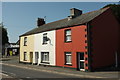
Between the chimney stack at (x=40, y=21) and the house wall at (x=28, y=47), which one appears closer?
the house wall at (x=28, y=47)

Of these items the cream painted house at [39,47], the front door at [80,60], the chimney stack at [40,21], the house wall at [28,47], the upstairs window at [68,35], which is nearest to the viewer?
the front door at [80,60]

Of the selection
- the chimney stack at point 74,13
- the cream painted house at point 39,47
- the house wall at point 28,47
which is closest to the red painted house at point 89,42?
the cream painted house at point 39,47

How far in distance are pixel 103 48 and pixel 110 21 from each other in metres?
3.83

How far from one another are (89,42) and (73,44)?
2344 millimetres

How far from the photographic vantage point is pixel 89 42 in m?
16.8

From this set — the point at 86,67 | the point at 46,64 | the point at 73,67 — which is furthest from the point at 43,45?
the point at 86,67

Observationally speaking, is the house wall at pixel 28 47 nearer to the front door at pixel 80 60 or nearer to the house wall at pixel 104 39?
the front door at pixel 80 60

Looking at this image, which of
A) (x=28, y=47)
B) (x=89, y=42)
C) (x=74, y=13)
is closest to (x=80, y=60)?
(x=89, y=42)

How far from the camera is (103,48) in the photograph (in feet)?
59.3

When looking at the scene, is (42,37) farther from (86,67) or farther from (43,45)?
(86,67)

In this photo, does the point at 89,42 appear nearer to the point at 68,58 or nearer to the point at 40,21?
the point at 68,58

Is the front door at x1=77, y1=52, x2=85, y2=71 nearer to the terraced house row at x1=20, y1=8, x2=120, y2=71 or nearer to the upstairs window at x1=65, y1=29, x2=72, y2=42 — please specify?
the terraced house row at x1=20, y1=8, x2=120, y2=71

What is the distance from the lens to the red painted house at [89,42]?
16.9m

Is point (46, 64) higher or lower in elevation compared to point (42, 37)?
lower
